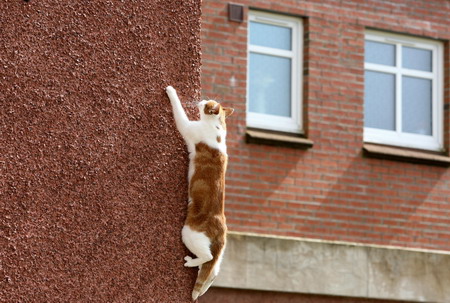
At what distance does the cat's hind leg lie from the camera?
5.71 metres

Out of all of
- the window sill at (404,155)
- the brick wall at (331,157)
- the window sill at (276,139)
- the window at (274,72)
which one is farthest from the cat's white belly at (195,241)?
the window sill at (404,155)

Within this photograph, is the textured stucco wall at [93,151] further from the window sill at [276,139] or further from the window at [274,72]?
the window at [274,72]

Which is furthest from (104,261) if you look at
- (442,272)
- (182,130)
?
(442,272)

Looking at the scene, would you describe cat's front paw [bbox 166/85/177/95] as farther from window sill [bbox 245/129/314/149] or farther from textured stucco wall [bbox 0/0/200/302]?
window sill [bbox 245/129/314/149]

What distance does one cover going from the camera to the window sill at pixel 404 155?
54.1 feet

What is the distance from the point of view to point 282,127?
16.1 metres

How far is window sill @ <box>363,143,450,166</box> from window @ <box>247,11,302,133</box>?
91 centimetres

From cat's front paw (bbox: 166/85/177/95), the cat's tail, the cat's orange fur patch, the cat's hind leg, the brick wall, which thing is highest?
the brick wall

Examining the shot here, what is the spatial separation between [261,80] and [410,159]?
6.65ft

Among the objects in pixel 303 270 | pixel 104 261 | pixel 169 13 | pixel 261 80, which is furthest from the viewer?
pixel 261 80

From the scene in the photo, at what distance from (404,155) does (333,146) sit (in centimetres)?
93

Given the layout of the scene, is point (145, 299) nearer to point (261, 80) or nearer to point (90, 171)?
point (90, 171)

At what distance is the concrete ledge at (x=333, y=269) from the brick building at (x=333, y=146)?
1cm

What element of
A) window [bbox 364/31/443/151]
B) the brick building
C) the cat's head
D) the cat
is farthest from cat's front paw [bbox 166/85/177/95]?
window [bbox 364/31/443/151]
